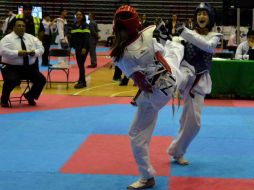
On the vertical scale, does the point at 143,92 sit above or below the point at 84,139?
above

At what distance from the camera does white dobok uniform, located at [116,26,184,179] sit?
4312 millimetres

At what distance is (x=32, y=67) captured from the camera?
9531mm

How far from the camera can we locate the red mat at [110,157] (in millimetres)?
5297

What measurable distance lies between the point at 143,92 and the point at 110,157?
159 centimetres

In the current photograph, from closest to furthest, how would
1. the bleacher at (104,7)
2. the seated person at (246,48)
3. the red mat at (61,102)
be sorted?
the red mat at (61,102)
the seated person at (246,48)
the bleacher at (104,7)

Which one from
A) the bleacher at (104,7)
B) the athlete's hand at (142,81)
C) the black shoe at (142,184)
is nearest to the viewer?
the athlete's hand at (142,81)

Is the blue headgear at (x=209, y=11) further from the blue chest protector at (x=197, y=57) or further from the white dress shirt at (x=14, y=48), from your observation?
the white dress shirt at (x=14, y=48)

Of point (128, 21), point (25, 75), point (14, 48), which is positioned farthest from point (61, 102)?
point (128, 21)

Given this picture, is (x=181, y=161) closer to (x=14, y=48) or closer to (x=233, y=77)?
(x=14, y=48)

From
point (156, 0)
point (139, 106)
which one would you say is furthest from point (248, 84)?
point (156, 0)

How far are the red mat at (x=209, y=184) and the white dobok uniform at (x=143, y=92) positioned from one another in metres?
0.37

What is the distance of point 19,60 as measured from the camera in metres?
9.34

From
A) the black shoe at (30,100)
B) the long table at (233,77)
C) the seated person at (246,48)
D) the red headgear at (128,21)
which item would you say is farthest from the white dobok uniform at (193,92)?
the seated person at (246,48)

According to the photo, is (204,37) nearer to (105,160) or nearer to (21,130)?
(105,160)
